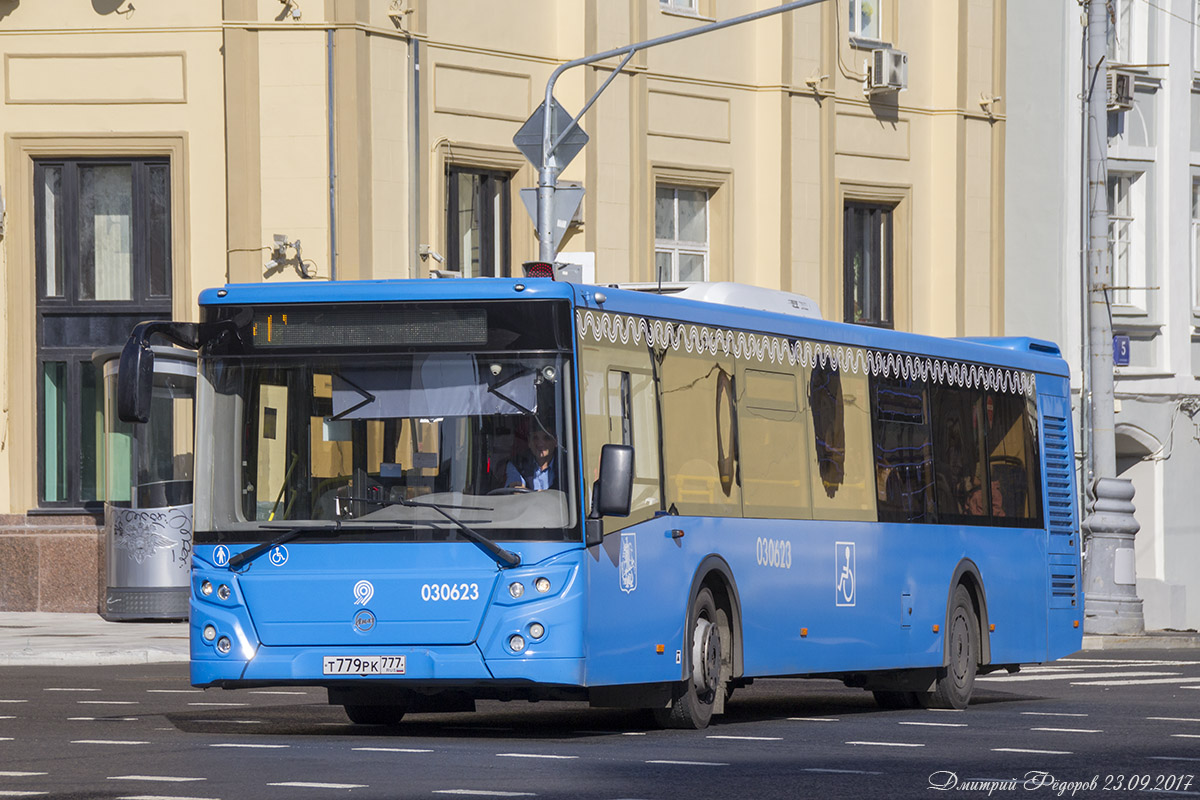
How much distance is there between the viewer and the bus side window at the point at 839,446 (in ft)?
51.5

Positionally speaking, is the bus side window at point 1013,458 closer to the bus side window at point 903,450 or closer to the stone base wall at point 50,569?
the bus side window at point 903,450

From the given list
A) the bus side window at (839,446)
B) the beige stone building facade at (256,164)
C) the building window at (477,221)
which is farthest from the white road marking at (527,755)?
the building window at (477,221)

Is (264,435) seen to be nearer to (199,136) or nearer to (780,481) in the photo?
(780,481)

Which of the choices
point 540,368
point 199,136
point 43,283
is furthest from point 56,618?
point 540,368

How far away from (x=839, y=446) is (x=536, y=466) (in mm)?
3698

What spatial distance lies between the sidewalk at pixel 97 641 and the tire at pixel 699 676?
9408mm

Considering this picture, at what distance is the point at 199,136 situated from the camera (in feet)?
92.6

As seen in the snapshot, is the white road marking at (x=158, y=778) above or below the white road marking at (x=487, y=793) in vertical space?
below

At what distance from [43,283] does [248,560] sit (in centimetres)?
1658

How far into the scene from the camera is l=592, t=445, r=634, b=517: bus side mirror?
12.6 m

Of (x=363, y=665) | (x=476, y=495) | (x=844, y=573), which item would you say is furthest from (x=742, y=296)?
(x=363, y=665)

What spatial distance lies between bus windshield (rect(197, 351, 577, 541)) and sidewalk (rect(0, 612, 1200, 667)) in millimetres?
9261

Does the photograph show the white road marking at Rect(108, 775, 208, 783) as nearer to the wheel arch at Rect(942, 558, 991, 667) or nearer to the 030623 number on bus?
the 030623 number on bus

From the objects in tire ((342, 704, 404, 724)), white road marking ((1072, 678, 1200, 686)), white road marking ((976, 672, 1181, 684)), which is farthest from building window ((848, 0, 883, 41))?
tire ((342, 704, 404, 724))
